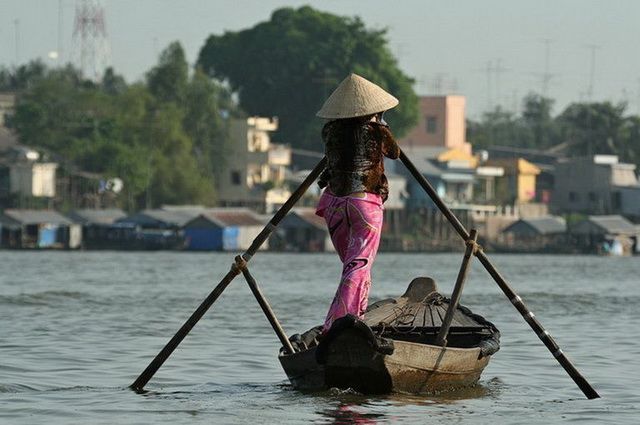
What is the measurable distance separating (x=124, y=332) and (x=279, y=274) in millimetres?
22887

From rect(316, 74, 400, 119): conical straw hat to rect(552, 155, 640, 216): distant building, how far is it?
68.8 m

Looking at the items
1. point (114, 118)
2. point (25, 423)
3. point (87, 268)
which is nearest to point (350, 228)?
point (25, 423)

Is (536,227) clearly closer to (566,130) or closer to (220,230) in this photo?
(220,230)

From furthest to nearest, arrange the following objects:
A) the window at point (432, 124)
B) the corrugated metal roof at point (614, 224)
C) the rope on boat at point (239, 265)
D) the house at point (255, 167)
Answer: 1. the window at point (432, 124)
2. the house at point (255, 167)
3. the corrugated metal roof at point (614, 224)
4. the rope on boat at point (239, 265)

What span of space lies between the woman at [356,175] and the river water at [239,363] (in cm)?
73

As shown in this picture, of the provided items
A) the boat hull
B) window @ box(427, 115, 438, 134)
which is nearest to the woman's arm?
the boat hull

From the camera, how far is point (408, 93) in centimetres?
8719

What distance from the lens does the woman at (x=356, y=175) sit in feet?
40.4

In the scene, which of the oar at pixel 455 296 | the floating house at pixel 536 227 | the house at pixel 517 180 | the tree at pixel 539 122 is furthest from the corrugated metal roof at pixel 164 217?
the oar at pixel 455 296

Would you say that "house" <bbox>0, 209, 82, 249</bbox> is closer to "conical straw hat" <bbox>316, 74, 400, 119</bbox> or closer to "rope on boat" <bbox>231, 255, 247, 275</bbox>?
"rope on boat" <bbox>231, 255, 247, 275</bbox>

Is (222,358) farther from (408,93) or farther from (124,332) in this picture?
(408,93)

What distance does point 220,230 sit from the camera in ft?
223

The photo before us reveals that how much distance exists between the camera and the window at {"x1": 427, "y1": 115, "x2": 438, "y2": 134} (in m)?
94.5

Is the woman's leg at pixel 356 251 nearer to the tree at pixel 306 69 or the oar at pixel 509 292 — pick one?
the oar at pixel 509 292
